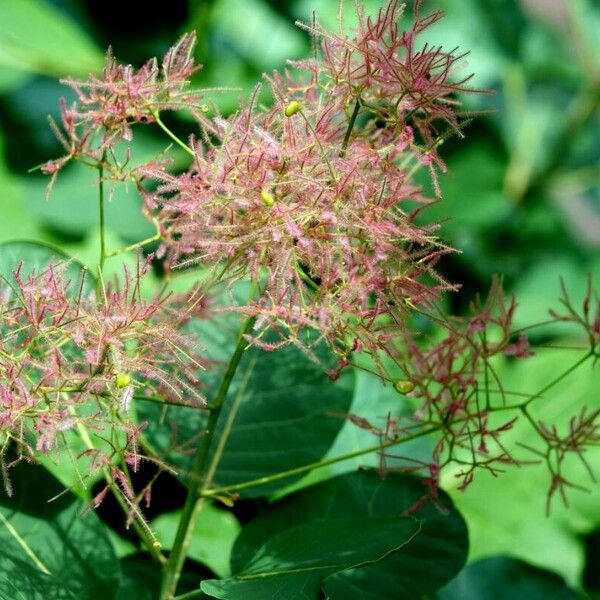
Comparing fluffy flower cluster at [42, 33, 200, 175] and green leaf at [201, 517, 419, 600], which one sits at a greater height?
fluffy flower cluster at [42, 33, 200, 175]

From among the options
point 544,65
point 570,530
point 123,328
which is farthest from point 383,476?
point 544,65

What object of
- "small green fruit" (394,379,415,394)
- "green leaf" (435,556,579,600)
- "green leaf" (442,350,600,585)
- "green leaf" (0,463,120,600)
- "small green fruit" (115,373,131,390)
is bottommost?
"green leaf" (0,463,120,600)

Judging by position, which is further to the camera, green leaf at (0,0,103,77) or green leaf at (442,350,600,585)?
green leaf at (0,0,103,77)

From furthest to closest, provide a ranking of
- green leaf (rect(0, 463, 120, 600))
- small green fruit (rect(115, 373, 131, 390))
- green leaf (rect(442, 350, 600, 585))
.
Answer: green leaf (rect(442, 350, 600, 585))
green leaf (rect(0, 463, 120, 600))
small green fruit (rect(115, 373, 131, 390))

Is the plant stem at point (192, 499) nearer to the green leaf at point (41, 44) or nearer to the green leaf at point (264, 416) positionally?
the green leaf at point (264, 416)

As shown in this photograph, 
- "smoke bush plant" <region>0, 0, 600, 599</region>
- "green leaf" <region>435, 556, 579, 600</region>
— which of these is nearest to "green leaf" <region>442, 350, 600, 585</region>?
"green leaf" <region>435, 556, 579, 600</region>

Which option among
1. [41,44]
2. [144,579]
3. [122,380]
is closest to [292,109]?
[122,380]

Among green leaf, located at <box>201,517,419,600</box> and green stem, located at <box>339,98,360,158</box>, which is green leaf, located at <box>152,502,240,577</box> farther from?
green stem, located at <box>339,98,360,158</box>

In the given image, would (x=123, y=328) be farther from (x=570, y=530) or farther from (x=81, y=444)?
(x=570, y=530)
